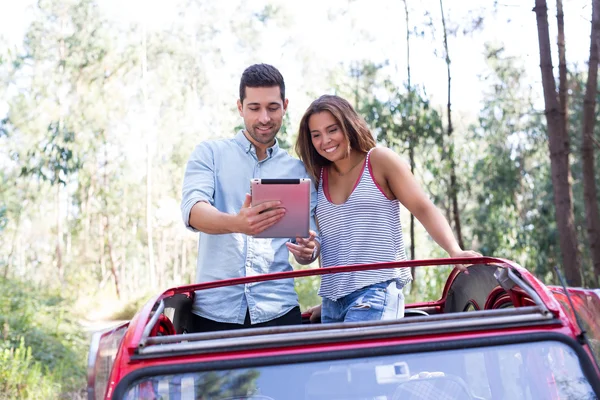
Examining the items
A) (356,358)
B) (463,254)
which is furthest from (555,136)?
(356,358)

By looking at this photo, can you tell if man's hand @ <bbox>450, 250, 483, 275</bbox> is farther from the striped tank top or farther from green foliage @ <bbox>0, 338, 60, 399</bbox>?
green foliage @ <bbox>0, 338, 60, 399</bbox>

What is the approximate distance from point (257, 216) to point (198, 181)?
0.59 m

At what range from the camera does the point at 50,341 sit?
1065cm

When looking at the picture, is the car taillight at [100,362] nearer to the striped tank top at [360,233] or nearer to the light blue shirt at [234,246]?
the light blue shirt at [234,246]

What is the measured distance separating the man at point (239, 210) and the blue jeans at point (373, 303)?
26 centimetres

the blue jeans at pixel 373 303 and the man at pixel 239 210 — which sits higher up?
the man at pixel 239 210

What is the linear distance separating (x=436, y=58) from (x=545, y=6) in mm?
4178

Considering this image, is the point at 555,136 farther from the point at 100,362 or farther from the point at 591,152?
the point at 100,362

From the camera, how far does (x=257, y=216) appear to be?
10.3ft

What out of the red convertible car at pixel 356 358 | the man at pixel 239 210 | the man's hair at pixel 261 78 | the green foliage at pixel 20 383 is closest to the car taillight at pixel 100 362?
the red convertible car at pixel 356 358

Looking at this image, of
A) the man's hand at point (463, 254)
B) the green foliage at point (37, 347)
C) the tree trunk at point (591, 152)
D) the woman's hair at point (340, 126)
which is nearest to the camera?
the man's hand at point (463, 254)

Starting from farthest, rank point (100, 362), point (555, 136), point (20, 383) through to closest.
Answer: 1. point (555, 136)
2. point (20, 383)
3. point (100, 362)

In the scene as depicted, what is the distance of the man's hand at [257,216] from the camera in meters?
3.13

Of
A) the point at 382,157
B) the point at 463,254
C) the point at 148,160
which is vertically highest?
the point at 148,160
